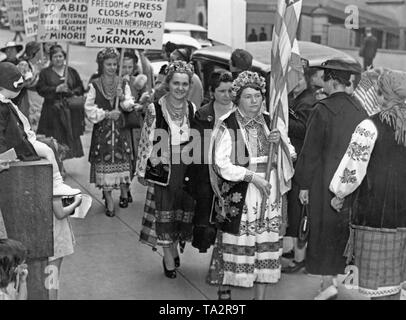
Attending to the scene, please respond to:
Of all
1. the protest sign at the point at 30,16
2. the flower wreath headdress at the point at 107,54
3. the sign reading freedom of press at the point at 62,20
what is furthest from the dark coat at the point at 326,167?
the protest sign at the point at 30,16

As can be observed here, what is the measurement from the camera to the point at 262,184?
15.7ft

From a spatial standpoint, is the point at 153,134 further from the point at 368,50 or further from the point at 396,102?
the point at 368,50

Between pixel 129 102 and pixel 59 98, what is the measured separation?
1747mm

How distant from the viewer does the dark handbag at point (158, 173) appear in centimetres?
575

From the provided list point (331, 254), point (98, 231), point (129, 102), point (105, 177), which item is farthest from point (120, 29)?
point (331, 254)

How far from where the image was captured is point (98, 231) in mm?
7121

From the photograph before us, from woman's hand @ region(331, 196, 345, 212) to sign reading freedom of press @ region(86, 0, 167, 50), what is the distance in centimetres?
319

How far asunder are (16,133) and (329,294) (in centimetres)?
261

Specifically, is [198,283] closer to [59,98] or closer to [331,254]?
[331,254]

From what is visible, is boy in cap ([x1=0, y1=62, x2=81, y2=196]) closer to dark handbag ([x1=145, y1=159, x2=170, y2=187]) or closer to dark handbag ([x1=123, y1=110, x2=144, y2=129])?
dark handbag ([x1=145, y1=159, x2=170, y2=187])

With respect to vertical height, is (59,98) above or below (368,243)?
above

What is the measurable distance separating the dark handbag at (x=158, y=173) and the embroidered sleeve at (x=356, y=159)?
1533 millimetres

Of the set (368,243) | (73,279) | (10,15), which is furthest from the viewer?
(10,15)

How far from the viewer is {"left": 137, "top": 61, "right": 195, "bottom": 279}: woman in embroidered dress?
5734 millimetres
